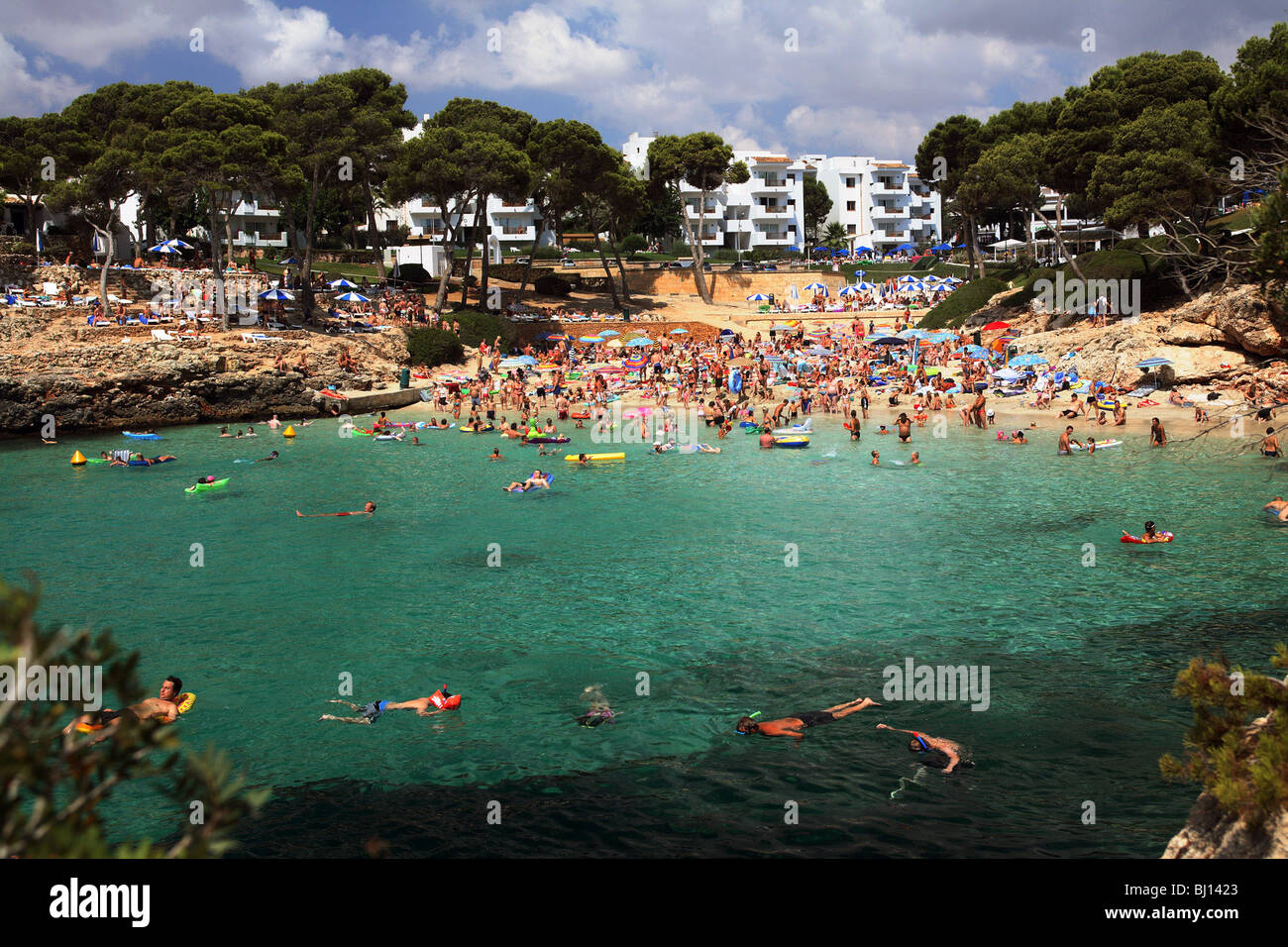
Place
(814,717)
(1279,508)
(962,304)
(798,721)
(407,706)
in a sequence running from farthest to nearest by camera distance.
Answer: (962,304)
(1279,508)
(407,706)
(814,717)
(798,721)

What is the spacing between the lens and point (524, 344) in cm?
4975

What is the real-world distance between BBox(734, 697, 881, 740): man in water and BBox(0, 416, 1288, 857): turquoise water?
6.8 inches

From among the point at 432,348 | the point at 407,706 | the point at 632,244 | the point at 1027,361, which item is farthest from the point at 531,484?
the point at 632,244

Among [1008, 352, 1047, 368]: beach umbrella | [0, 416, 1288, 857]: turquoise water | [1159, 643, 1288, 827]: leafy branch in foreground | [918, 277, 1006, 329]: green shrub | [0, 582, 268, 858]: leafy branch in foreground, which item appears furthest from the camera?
[918, 277, 1006, 329]: green shrub

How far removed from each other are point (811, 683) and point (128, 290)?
42.0 meters

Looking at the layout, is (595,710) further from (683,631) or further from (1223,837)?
(1223,837)

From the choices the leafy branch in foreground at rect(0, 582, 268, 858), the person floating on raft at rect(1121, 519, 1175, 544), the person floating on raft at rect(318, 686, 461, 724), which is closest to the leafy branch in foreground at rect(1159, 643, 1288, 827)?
the leafy branch in foreground at rect(0, 582, 268, 858)

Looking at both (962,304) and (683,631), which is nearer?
(683,631)

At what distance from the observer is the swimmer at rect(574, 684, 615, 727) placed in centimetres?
1130

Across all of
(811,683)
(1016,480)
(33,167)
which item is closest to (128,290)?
(33,167)

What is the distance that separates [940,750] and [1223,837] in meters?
4.72

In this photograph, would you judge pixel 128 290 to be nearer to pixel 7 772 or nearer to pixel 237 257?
pixel 237 257

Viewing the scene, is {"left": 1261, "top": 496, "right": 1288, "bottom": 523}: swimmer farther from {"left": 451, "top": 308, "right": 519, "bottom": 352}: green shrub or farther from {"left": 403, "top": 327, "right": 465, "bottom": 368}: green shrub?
{"left": 451, "top": 308, "right": 519, "bottom": 352}: green shrub

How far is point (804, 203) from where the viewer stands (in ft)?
296
